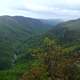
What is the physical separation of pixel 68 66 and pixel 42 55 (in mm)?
8490

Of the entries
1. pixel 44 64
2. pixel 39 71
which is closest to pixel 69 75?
pixel 44 64

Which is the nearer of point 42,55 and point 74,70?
point 42,55

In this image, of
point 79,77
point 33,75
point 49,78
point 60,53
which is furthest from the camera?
point 79,77

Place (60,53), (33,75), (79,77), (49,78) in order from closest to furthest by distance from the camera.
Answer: (33,75) → (49,78) → (60,53) → (79,77)

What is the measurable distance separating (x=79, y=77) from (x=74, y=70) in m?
3.01

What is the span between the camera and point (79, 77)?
8112 centimetres

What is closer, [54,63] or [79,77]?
[54,63]

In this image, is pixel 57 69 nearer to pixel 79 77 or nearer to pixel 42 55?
pixel 42 55

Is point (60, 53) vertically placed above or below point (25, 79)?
above

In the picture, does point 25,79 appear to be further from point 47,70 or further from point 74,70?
point 74,70

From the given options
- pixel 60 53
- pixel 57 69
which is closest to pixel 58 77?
pixel 57 69

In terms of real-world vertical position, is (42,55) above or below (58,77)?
above

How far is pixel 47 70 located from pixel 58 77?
14.6ft

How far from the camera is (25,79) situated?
67312 millimetres
